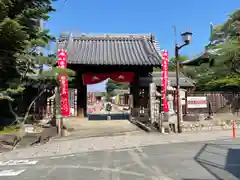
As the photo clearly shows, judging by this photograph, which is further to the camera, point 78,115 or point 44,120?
point 78,115

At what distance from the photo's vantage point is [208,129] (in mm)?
17391

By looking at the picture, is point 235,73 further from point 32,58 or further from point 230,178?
point 230,178

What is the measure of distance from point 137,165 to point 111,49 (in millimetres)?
15738

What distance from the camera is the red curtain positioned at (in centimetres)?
2119

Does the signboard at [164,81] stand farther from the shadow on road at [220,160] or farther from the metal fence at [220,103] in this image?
the shadow on road at [220,160]

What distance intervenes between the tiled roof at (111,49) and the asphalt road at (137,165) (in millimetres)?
10468

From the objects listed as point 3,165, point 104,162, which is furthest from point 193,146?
point 3,165

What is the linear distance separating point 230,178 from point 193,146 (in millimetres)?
5033

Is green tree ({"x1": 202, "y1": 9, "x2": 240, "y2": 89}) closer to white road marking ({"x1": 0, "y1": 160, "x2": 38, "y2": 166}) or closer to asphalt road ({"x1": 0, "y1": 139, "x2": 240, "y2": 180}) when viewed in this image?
asphalt road ({"x1": 0, "y1": 139, "x2": 240, "y2": 180})

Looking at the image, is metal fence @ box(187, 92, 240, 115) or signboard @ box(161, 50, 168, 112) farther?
metal fence @ box(187, 92, 240, 115)

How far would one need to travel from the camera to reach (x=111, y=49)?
75.4 ft

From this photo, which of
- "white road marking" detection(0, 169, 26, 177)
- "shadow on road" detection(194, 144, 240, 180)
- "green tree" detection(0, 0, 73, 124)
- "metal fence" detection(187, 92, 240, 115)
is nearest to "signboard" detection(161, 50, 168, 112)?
"metal fence" detection(187, 92, 240, 115)

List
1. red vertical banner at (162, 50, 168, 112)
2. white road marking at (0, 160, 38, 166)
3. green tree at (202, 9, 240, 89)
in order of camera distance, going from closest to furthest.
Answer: white road marking at (0, 160, 38, 166) < red vertical banner at (162, 50, 168, 112) < green tree at (202, 9, 240, 89)

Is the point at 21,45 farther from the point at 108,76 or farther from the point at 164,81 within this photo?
the point at 108,76
